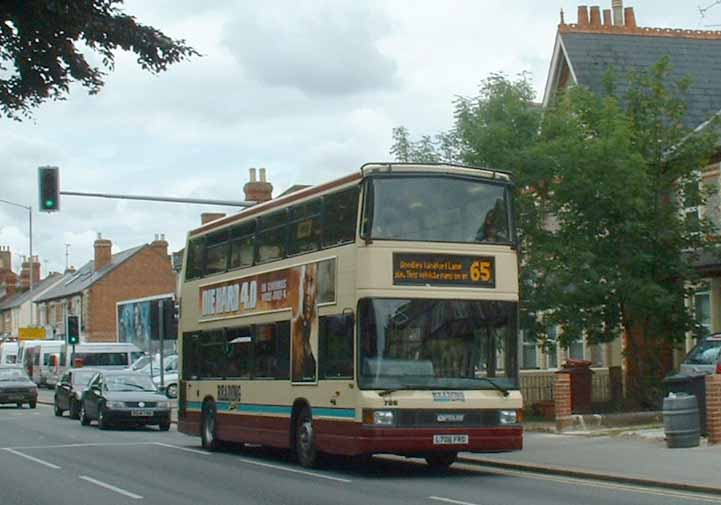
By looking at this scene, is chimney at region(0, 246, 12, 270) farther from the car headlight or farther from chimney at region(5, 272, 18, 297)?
the car headlight

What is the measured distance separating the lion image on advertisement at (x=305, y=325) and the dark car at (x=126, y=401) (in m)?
12.6

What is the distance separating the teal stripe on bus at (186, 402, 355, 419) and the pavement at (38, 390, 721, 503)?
10.00ft

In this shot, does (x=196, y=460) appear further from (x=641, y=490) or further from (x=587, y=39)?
(x=587, y=39)

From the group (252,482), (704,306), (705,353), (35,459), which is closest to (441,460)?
(252,482)

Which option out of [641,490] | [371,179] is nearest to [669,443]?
[641,490]

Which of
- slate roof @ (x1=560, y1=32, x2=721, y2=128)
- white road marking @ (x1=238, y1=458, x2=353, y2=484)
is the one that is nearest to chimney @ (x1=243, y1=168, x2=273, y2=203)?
slate roof @ (x1=560, y1=32, x2=721, y2=128)

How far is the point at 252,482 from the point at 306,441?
7.13 ft

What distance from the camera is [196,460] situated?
2270 centimetres

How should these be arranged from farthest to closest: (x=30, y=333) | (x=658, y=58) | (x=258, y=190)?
(x=30, y=333), (x=258, y=190), (x=658, y=58)

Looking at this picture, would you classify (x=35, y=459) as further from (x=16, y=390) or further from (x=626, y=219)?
(x=16, y=390)

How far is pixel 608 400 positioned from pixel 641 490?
47.9 feet

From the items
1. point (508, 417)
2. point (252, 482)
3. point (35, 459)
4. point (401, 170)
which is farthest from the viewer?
point (35, 459)

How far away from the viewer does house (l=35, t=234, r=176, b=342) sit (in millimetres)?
89312

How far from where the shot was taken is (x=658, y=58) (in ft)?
127
